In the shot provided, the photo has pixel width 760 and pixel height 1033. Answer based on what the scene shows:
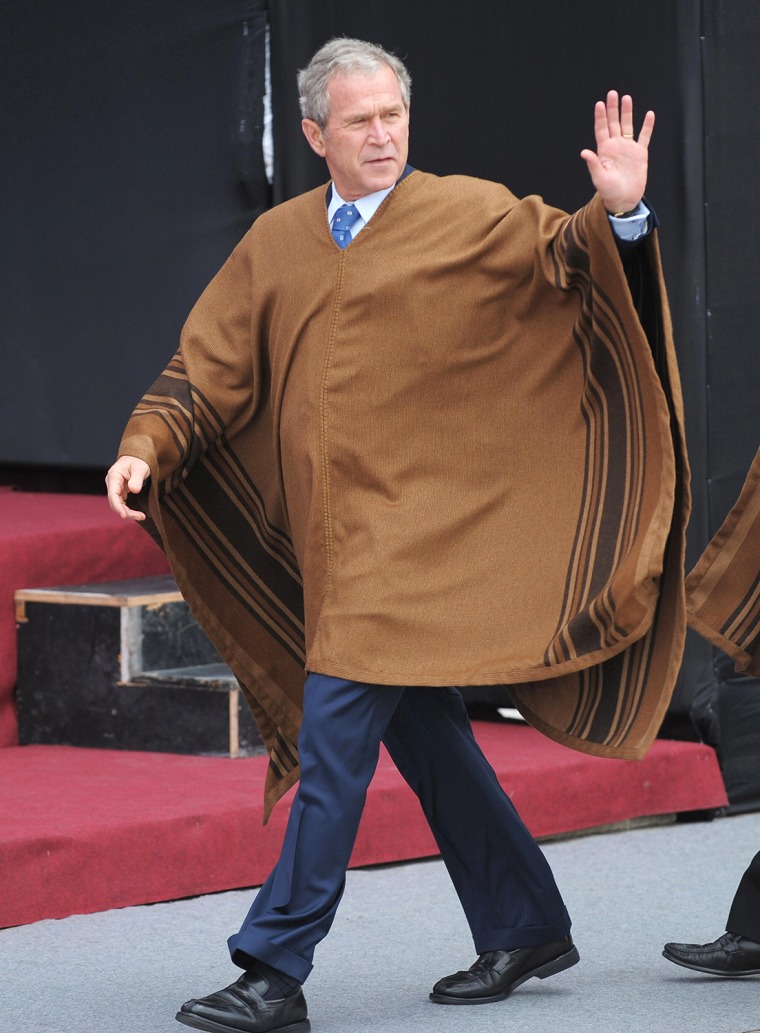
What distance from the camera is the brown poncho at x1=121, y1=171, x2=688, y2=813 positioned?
124 inches

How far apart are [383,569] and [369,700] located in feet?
0.70

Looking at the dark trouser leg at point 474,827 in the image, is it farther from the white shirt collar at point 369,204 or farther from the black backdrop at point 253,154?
the black backdrop at point 253,154

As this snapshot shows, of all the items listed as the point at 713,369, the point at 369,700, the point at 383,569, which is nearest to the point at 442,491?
the point at 383,569

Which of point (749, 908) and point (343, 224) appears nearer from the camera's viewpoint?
point (343, 224)

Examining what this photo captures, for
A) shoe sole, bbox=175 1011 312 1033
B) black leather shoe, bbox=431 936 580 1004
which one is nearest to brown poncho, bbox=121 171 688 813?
black leather shoe, bbox=431 936 580 1004

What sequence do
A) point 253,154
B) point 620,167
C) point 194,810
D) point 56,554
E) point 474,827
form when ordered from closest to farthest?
point 620,167 → point 474,827 → point 194,810 → point 56,554 → point 253,154

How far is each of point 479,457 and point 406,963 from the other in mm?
997

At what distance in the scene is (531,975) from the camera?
3.40m

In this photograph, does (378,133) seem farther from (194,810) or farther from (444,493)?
(194,810)

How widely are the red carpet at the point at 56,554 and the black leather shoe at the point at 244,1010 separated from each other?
6.71 feet

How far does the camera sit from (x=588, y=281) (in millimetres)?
3119

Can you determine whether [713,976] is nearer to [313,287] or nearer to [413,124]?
[313,287]

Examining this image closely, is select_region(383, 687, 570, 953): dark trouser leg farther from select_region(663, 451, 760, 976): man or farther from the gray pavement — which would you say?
select_region(663, 451, 760, 976): man

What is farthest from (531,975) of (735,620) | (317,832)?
(735,620)
